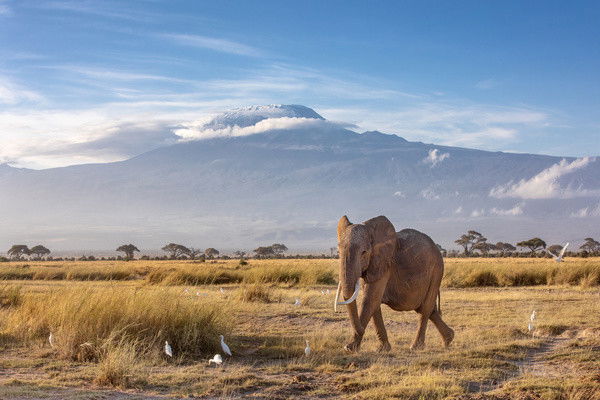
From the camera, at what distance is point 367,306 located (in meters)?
11.6

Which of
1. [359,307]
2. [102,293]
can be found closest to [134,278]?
[102,293]

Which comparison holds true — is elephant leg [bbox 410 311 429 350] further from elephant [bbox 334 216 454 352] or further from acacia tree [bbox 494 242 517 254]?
acacia tree [bbox 494 242 517 254]

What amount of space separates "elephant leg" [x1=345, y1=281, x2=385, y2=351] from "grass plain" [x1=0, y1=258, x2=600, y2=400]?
22 centimetres

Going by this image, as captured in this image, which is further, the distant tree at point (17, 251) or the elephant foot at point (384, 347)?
the distant tree at point (17, 251)

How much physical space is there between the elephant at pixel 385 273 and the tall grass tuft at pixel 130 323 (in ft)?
8.38

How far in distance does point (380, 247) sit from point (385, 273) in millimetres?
429

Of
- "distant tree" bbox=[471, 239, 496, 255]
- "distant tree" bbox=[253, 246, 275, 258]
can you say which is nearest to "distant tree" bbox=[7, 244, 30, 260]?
"distant tree" bbox=[253, 246, 275, 258]

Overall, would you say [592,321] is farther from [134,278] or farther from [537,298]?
[134,278]

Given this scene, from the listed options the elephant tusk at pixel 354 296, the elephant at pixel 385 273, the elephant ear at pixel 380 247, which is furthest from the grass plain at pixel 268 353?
the elephant ear at pixel 380 247

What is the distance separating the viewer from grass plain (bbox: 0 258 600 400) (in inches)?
364

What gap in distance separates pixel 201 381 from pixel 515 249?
322 ft

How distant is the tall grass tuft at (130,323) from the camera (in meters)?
11.8

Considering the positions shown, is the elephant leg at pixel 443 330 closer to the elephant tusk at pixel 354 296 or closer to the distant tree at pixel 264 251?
the elephant tusk at pixel 354 296

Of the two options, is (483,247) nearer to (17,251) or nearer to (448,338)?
(17,251)
